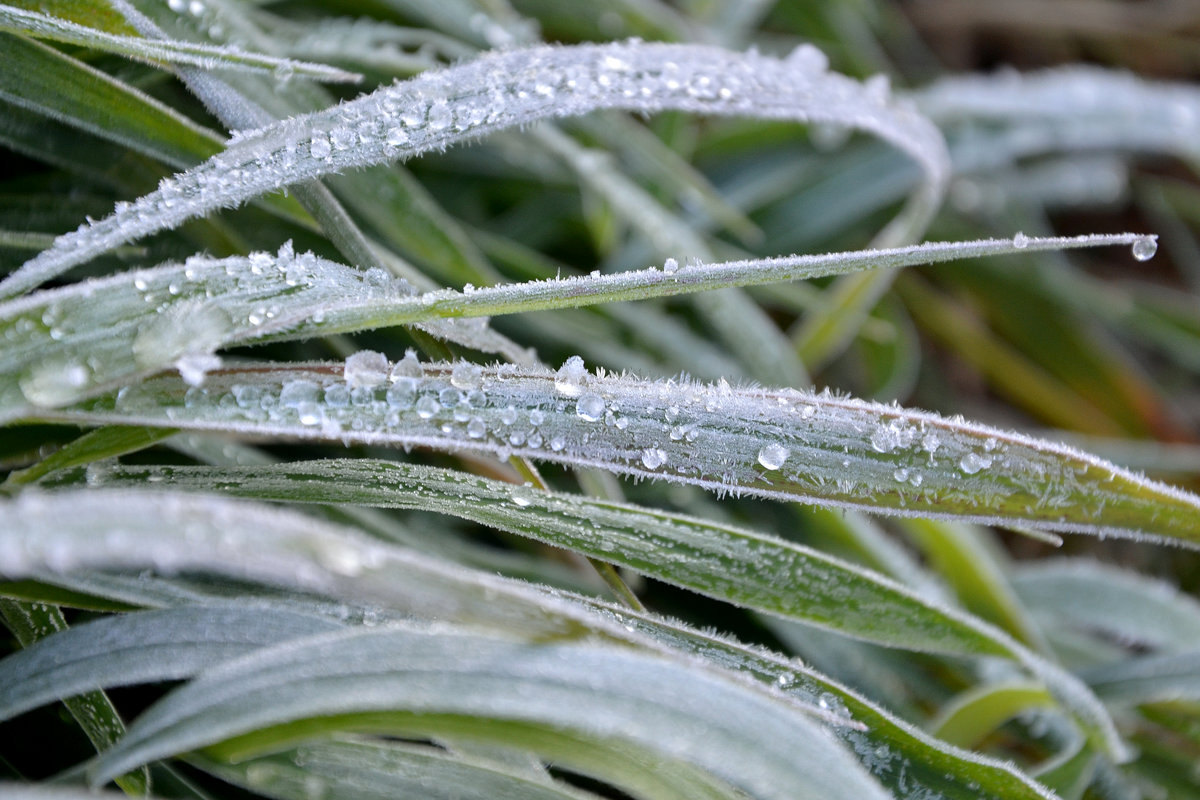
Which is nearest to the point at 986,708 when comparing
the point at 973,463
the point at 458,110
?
the point at 973,463

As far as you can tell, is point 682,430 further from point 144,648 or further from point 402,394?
point 144,648

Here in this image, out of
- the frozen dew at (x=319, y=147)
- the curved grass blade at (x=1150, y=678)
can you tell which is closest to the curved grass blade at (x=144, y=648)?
the frozen dew at (x=319, y=147)

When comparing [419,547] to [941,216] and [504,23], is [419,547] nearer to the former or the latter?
[504,23]

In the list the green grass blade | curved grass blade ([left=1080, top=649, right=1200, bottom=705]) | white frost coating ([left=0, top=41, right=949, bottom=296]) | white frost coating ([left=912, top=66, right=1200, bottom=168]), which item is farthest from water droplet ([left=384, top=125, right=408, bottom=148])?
white frost coating ([left=912, top=66, right=1200, bottom=168])

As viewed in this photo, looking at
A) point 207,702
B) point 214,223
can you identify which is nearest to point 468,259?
point 214,223

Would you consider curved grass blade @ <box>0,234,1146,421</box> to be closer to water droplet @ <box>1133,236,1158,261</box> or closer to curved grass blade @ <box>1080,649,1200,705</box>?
water droplet @ <box>1133,236,1158,261</box>
